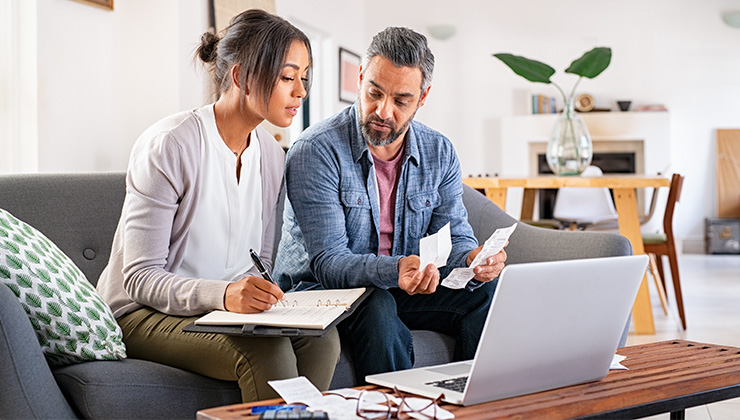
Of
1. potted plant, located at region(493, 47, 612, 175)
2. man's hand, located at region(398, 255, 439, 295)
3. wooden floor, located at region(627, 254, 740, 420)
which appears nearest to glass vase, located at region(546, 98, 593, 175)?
potted plant, located at region(493, 47, 612, 175)

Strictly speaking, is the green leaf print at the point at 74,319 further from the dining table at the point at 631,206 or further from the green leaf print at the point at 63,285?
the dining table at the point at 631,206

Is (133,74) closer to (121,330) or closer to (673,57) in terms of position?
(121,330)

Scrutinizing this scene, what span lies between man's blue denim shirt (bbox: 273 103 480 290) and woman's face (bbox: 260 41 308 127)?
21 cm

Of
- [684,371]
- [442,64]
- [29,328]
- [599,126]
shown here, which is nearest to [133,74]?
[29,328]

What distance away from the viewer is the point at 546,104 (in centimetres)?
836

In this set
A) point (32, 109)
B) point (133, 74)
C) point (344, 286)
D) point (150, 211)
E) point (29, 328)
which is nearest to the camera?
point (29, 328)

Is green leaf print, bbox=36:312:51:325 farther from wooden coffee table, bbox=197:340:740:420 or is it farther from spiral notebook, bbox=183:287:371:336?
wooden coffee table, bbox=197:340:740:420

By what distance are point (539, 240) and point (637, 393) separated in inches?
45.0

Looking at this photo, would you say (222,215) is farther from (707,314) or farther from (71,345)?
(707,314)

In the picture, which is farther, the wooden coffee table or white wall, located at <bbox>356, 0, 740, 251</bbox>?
white wall, located at <bbox>356, 0, 740, 251</bbox>

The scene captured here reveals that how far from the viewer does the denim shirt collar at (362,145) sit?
2068 mm

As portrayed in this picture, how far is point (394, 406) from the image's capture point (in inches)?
44.3

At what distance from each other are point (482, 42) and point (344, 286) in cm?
699

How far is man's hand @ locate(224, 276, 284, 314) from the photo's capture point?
1.45 m
